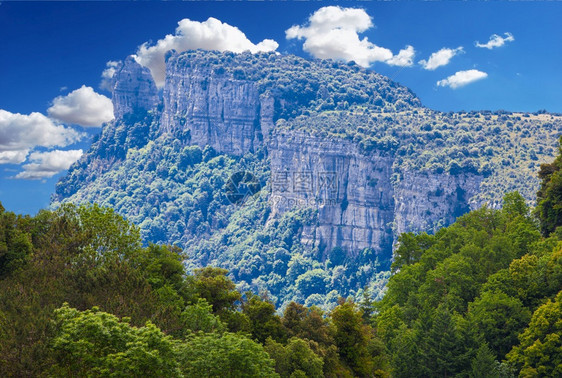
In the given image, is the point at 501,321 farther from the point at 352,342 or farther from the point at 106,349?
the point at 106,349

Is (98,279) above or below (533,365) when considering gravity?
above

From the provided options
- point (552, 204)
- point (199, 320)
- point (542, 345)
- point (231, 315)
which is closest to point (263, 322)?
point (231, 315)

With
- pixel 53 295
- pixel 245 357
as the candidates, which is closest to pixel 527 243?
pixel 245 357

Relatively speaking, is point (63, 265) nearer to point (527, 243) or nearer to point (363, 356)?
point (363, 356)

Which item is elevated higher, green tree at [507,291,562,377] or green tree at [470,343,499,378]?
green tree at [507,291,562,377]

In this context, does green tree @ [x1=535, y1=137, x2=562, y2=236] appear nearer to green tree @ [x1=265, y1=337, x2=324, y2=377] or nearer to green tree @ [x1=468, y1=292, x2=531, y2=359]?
green tree @ [x1=468, y1=292, x2=531, y2=359]

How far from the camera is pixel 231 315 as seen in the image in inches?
2340

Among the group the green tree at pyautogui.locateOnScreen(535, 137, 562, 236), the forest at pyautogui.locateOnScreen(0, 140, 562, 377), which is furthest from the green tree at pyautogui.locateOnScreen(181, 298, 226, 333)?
the green tree at pyautogui.locateOnScreen(535, 137, 562, 236)

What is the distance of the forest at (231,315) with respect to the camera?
3303 centimetres

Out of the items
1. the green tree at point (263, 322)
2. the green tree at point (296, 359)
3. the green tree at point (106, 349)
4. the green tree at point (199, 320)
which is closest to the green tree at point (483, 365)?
the green tree at point (296, 359)

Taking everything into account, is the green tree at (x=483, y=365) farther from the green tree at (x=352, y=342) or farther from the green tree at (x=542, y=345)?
the green tree at (x=352, y=342)

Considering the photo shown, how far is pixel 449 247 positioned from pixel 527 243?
1516cm

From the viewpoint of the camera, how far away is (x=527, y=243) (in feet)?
252

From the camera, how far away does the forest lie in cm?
3303
